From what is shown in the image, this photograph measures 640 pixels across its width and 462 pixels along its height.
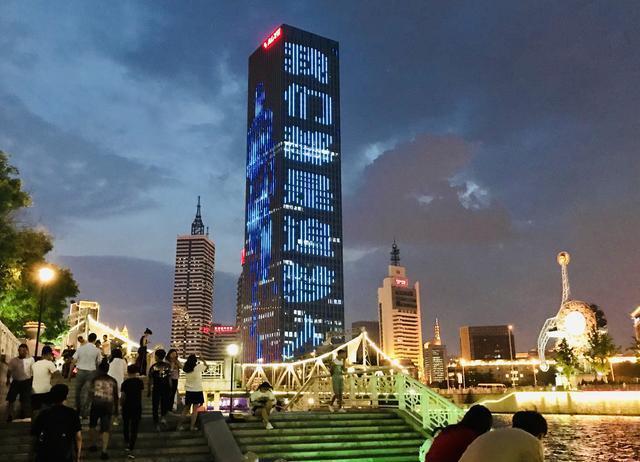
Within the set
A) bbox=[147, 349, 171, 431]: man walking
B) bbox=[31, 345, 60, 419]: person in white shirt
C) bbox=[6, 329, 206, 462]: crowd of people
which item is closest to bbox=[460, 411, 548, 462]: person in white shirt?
bbox=[6, 329, 206, 462]: crowd of people

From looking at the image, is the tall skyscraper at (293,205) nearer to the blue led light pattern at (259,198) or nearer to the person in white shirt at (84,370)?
the blue led light pattern at (259,198)

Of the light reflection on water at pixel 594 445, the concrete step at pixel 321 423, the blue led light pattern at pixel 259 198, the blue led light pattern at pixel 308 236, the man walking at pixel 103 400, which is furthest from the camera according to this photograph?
the blue led light pattern at pixel 259 198

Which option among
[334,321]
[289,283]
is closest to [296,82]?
[289,283]

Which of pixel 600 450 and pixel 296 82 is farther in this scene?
pixel 296 82

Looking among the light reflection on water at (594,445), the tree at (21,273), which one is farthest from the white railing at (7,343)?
the light reflection on water at (594,445)

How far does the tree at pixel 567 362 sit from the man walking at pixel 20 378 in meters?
74.5

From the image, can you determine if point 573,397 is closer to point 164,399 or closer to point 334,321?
point 164,399

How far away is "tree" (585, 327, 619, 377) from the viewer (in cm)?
7462

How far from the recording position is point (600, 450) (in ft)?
84.5

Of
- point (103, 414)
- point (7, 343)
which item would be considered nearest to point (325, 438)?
point (103, 414)

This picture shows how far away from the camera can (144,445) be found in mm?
11914

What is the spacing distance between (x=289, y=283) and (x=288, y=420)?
146 metres

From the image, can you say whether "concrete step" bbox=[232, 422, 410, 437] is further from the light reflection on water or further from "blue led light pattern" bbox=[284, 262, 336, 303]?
"blue led light pattern" bbox=[284, 262, 336, 303]

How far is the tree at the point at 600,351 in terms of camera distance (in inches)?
2938
